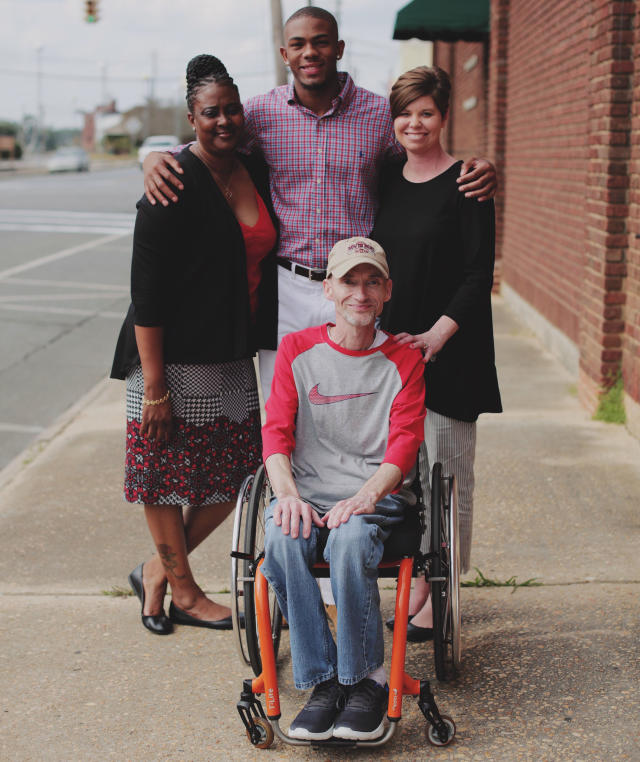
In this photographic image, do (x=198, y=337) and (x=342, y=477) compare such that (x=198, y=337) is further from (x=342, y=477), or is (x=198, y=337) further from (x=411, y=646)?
(x=411, y=646)

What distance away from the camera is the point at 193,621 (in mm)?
3809

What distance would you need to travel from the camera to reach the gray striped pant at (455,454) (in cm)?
357

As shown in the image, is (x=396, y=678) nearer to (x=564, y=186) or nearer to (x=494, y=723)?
(x=494, y=723)

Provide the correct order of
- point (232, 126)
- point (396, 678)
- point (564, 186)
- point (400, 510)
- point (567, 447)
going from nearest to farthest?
point (396, 678) < point (400, 510) < point (232, 126) < point (567, 447) < point (564, 186)

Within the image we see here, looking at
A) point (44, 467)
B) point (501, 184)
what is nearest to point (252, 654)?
point (44, 467)

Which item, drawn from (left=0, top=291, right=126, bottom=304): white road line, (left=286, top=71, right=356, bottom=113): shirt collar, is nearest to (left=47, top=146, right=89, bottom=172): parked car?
(left=0, top=291, right=126, bottom=304): white road line

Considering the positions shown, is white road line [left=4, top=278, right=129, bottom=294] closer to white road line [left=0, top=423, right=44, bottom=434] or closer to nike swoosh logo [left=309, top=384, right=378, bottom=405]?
white road line [left=0, top=423, right=44, bottom=434]

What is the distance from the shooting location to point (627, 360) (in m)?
6.04

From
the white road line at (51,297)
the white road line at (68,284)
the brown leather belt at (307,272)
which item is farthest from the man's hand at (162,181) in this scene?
the white road line at (68,284)

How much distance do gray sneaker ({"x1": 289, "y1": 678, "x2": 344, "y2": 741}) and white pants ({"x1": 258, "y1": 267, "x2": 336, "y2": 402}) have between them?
41.0 inches

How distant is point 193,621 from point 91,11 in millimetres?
25478

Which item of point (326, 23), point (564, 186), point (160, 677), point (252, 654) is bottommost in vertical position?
point (160, 677)

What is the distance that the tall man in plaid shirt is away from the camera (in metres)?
3.48

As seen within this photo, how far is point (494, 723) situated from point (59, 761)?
1.27 m
